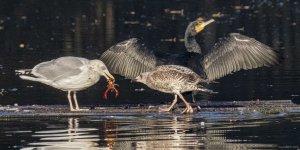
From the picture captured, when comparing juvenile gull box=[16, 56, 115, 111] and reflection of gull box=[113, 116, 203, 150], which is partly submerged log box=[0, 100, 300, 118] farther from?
reflection of gull box=[113, 116, 203, 150]

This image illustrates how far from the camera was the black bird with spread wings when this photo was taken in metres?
15.8

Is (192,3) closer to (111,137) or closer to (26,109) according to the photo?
(26,109)

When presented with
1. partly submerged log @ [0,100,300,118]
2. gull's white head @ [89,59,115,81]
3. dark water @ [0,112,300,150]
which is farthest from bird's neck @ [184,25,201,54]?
gull's white head @ [89,59,115,81]

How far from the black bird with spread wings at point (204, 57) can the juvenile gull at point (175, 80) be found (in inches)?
25.9

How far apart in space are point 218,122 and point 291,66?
714cm

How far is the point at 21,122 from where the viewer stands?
557 inches

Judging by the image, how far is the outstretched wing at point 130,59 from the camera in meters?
15.8

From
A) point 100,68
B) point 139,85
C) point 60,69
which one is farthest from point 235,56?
point 139,85

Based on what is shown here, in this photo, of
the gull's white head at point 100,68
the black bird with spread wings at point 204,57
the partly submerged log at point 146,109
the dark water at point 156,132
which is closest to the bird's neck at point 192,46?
the black bird with spread wings at point 204,57

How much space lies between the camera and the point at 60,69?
1505cm

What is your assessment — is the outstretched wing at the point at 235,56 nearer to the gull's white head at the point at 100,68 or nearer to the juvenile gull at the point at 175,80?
the juvenile gull at the point at 175,80

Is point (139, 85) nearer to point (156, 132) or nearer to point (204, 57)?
point (204, 57)

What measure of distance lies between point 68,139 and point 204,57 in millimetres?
4054

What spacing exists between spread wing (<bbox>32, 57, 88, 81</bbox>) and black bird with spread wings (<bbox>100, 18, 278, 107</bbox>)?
3.75 ft
